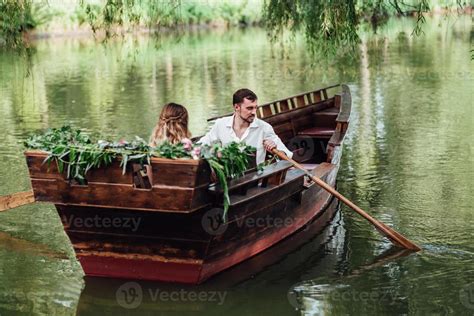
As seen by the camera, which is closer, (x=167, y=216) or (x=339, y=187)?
(x=167, y=216)

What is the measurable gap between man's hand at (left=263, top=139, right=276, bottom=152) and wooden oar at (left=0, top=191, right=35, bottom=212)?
7.37 feet

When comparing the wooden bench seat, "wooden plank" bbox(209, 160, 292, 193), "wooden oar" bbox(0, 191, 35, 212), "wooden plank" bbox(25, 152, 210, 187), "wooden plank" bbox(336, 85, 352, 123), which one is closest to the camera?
"wooden plank" bbox(25, 152, 210, 187)

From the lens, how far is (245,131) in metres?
7.73

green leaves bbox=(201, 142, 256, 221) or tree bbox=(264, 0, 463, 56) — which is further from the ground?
tree bbox=(264, 0, 463, 56)

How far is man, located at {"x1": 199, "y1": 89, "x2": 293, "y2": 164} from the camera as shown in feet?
25.0

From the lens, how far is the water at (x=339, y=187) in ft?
22.5

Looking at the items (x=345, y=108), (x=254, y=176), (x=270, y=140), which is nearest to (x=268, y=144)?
(x=270, y=140)

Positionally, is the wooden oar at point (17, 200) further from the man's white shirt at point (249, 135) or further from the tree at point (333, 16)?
the tree at point (333, 16)

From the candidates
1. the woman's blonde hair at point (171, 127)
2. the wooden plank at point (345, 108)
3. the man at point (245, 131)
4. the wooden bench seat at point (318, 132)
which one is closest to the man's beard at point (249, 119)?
the man at point (245, 131)

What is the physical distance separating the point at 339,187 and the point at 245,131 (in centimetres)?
331

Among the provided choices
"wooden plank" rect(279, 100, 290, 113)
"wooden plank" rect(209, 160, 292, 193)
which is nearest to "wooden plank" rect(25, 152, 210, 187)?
"wooden plank" rect(209, 160, 292, 193)

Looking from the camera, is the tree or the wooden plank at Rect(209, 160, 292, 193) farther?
the tree

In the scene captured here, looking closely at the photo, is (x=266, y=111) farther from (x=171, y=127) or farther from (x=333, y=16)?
(x=171, y=127)

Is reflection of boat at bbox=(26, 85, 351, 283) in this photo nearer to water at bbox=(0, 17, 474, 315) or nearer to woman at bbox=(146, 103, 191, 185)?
water at bbox=(0, 17, 474, 315)
